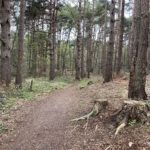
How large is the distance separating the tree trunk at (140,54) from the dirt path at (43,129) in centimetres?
220

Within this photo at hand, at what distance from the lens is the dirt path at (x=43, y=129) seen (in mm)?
7082

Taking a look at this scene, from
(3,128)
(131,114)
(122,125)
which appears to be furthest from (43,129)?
(131,114)

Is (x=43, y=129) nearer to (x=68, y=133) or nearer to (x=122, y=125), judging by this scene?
(x=68, y=133)

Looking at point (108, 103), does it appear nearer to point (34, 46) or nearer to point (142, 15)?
point (142, 15)

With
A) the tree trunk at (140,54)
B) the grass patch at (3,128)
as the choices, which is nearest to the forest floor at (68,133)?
the grass patch at (3,128)

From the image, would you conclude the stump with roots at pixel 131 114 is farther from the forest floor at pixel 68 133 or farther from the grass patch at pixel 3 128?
the grass patch at pixel 3 128

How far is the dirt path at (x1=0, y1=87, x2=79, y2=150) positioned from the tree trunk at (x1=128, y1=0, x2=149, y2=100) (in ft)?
7.21

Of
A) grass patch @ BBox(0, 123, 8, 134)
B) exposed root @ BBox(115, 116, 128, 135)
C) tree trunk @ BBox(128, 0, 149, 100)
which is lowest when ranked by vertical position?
grass patch @ BBox(0, 123, 8, 134)

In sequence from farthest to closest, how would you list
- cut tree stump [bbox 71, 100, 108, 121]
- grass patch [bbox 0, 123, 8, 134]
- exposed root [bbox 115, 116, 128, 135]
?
cut tree stump [bbox 71, 100, 108, 121], grass patch [bbox 0, 123, 8, 134], exposed root [bbox 115, 116, 128, 135]

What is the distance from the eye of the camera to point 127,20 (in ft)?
121

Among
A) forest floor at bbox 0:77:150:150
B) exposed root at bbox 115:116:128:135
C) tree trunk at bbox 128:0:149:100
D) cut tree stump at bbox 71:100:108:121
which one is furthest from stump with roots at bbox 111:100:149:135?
tree trunk at bbox 128:0:149:100

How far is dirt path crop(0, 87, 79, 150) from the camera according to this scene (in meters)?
7.08

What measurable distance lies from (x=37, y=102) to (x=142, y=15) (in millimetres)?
6181

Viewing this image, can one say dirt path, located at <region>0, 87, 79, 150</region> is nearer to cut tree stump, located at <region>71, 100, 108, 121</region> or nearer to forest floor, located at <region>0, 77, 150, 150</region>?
forest floor, located at <region>0, 77, 150, 150</region>
